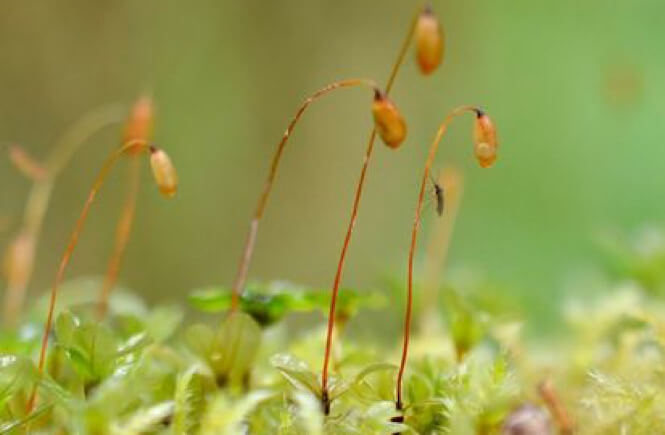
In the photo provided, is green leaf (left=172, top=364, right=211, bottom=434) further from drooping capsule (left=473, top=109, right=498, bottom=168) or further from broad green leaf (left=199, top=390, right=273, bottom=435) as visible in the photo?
drooping capsule (left=473, top=109, right=498, bottom=168)

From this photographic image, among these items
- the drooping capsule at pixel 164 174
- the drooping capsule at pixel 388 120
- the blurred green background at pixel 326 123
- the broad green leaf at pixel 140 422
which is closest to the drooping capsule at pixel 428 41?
the drooping capsule at pixel 388 120

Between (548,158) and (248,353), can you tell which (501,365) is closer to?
(248,353)

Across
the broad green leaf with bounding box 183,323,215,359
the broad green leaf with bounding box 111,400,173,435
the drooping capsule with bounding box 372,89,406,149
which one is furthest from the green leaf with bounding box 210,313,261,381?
the drooping capsule with bounding box 372,89,406,149

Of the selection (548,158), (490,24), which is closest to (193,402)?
(548,158)

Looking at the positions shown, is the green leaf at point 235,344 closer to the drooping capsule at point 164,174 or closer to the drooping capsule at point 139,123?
A: the drooping capsule at point 164,174

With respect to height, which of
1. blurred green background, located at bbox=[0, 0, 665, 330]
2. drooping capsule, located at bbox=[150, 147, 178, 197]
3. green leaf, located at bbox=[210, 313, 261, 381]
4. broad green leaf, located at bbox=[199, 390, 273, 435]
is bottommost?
broad green leaf, located at bbox=[199, 390, 273, 435]
